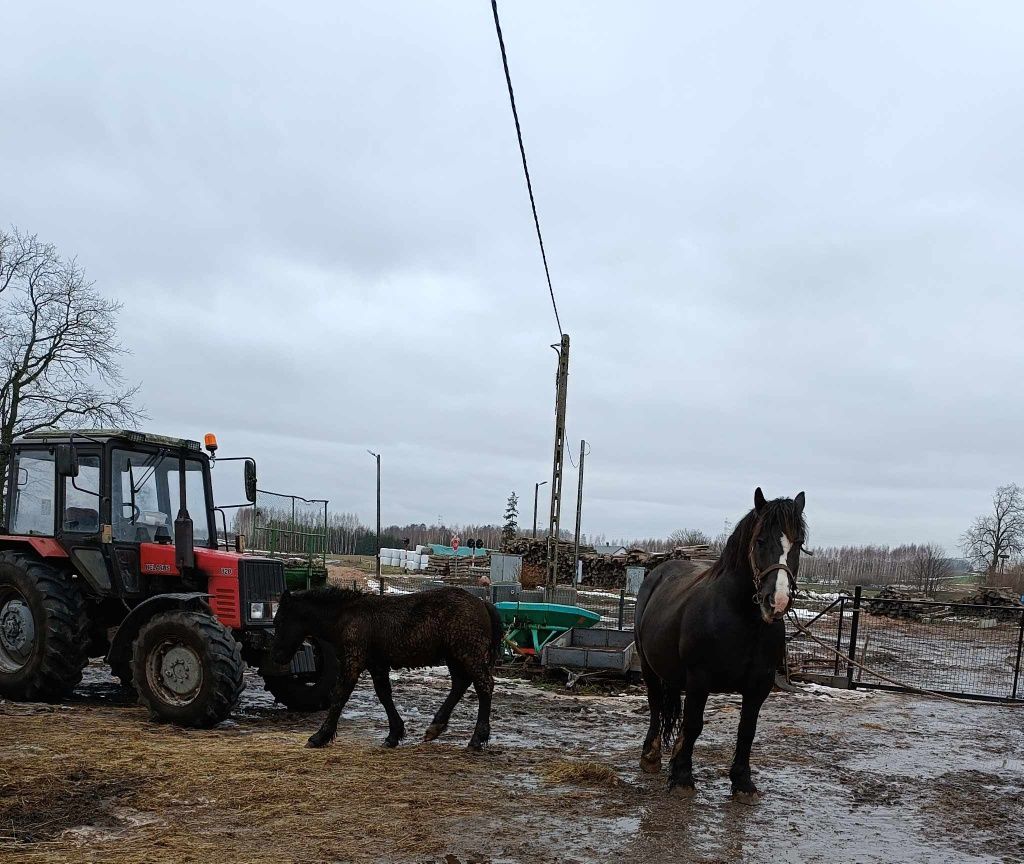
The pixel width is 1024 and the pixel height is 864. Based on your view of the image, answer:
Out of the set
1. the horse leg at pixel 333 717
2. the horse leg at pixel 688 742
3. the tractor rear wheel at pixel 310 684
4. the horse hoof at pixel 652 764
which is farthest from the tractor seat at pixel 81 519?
the horse leg at pixel 688 742

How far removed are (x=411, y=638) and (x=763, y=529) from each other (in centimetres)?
319

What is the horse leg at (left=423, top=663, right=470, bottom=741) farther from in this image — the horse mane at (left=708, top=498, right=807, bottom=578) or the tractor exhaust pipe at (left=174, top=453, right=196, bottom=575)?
the tractor exhaust pipe at (left=174, top=453, right=196, bottom=575)

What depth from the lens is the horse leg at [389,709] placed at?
740 cm

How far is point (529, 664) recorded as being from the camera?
1217 centimetres

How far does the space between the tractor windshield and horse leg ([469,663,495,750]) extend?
3.90 meters

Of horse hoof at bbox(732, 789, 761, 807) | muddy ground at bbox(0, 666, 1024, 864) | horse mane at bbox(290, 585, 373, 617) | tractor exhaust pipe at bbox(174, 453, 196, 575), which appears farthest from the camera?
tractor exhaust pipe at bbox(174, 453, 196, 575)

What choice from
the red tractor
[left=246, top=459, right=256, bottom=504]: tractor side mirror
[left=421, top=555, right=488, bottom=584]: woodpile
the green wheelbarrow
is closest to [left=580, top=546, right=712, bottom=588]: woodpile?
[left=421, top=555, right=488, bottom=584]: woodpile

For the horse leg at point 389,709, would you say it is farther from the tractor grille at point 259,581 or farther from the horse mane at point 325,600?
the tractor grille at point 259,581

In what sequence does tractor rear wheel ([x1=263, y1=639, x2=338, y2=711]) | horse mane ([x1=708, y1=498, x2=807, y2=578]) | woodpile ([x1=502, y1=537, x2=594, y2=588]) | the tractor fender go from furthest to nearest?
woodpile ([x1=502, y1=537, x2=594, y2=588]), tractor rear wheel ([x1=263, y1=639, x2=338, y2=711]), the tractor fender, horse mane ([x1=708, y1=498, x2=807, y2=578])

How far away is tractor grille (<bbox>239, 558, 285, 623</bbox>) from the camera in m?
8.72

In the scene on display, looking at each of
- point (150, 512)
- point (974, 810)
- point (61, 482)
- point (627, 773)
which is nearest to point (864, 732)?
point (974, 810)

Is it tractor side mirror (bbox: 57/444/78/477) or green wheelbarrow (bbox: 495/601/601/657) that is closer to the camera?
tractor side mirror (bbox: 57/444/78/477)

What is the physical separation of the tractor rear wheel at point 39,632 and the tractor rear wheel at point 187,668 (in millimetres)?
1090

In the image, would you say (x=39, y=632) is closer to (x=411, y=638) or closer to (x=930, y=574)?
(x=411, y=638)
